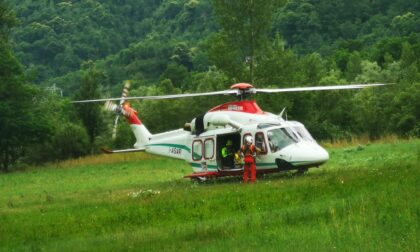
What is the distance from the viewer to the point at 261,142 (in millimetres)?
25547

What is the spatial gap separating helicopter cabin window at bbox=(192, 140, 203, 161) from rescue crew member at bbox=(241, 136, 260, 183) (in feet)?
9.31

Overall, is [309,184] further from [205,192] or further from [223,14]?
[223,14]

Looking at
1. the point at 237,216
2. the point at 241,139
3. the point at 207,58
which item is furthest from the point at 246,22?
the point at 237,216

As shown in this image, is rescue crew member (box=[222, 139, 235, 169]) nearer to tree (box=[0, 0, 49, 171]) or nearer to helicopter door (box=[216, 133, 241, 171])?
helicopter door (box=[216, 133, 241, 171])

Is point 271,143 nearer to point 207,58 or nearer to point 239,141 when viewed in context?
point 239,141

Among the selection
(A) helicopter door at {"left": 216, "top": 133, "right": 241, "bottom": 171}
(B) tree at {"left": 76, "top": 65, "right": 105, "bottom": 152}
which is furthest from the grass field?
(B) tree at {"left": 76, "top": 65, "right": 105, "bottom": 152}

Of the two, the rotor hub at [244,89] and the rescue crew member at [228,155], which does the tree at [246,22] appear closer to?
the rescue crew member at [228,155]

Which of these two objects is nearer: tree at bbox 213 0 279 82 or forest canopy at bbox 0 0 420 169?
tree at bbox 213 0 279 82

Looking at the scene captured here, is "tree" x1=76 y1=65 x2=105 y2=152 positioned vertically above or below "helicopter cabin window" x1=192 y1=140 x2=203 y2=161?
above

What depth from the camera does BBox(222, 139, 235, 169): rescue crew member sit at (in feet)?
89.1

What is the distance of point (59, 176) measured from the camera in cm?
4266

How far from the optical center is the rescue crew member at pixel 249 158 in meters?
25.2

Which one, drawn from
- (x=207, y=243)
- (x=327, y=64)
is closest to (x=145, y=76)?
(x=327, y=64)

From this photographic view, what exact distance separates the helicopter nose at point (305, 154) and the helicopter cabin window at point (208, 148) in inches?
129
